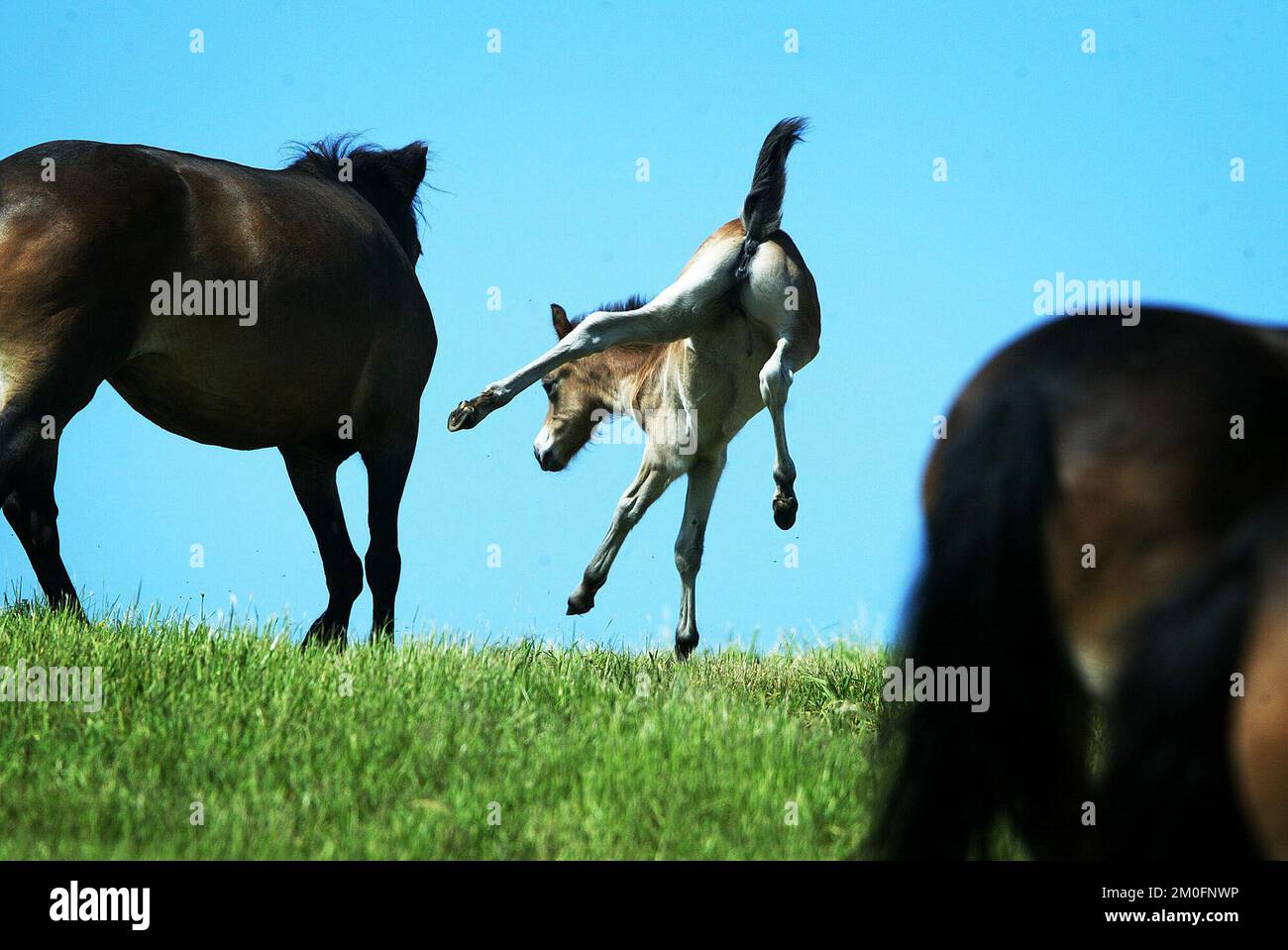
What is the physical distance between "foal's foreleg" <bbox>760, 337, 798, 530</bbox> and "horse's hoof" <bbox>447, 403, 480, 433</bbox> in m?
1.83

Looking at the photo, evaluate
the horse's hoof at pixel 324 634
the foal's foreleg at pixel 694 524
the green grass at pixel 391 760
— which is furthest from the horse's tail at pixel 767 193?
the horse's hoof at pixel 324 634

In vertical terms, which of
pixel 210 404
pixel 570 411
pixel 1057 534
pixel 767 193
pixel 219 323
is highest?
pixel 767 193

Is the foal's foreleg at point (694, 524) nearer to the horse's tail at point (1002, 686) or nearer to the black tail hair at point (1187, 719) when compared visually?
the horse's tail at point (1002, 686)

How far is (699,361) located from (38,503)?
427cm

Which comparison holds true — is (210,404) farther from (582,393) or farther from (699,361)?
(582,393)

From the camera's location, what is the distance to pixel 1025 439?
123 inches

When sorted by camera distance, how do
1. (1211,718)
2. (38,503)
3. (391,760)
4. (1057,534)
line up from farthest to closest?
(38,503), (391,760), (1057,534), (1211,718)

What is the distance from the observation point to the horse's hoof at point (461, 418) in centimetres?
692

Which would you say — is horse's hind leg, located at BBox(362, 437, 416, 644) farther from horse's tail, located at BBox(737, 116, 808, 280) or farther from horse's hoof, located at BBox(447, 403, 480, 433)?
horse's tail, located at BBox(737, 116, 808, 280)

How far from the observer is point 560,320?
31.4ft

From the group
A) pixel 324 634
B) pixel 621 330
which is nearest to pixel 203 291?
pixel 324 634

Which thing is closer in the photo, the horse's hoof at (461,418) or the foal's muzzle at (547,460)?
the horse's hoof at (461,418)
